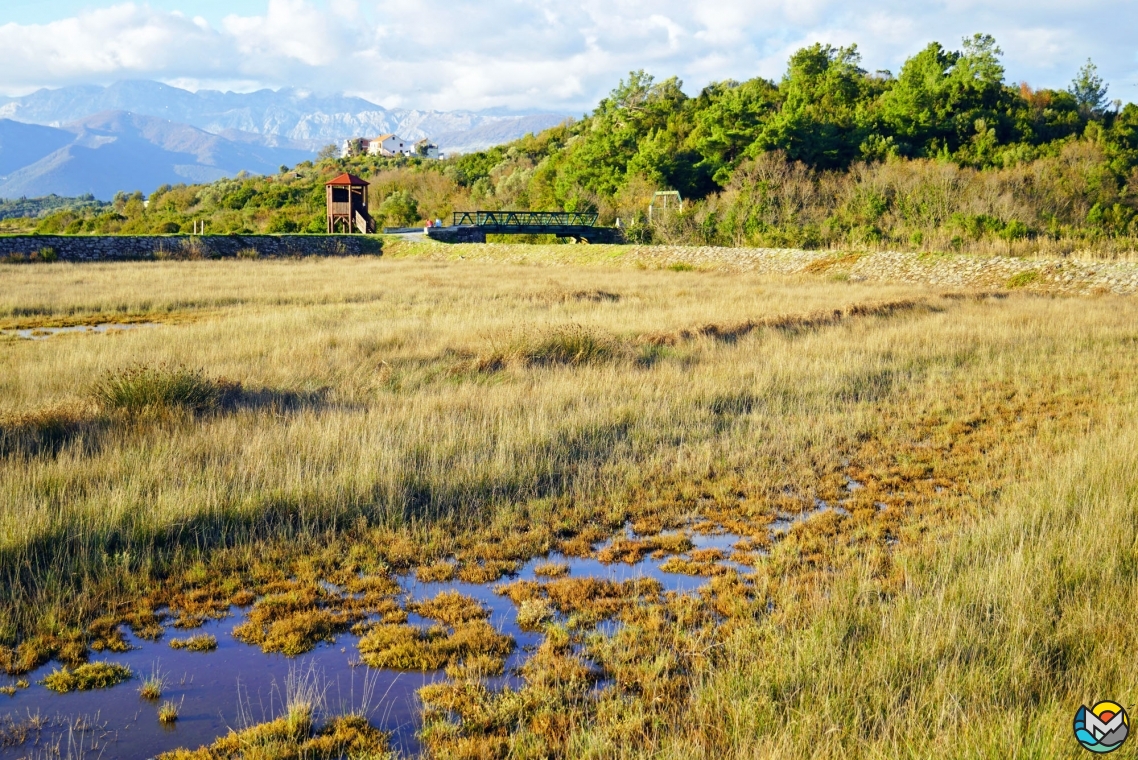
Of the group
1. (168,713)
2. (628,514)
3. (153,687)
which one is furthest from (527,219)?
(168,713)

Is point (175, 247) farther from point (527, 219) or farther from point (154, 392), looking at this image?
point (154, 392)

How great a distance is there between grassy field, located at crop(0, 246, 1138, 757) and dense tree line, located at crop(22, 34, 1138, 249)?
26779mm

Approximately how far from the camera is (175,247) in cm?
4312

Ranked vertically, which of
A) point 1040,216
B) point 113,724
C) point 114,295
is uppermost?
point 1040,216

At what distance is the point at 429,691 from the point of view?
4.62 meters

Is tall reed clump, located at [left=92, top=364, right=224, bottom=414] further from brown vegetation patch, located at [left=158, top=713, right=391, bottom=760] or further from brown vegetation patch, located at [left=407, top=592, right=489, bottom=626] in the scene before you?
brown vegetation patch, located at [left=158, top=713, right=391, bottom=760]

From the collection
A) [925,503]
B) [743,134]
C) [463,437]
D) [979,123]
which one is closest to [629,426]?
[463,437]

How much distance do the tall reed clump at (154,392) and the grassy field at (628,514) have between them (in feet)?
0.13

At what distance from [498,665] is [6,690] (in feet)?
8.72

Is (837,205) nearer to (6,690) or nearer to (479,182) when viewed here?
(479,182)

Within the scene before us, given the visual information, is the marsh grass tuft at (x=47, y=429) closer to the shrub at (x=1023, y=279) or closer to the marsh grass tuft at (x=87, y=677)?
the marsh grass tuft at (x=87, y=677)

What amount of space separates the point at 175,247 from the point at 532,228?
20.4m

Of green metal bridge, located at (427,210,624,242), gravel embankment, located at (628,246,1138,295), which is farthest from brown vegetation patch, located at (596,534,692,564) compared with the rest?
green metal bridge, located at (427,210,624,242)

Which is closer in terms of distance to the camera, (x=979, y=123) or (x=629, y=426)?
(x=629, y=426)
